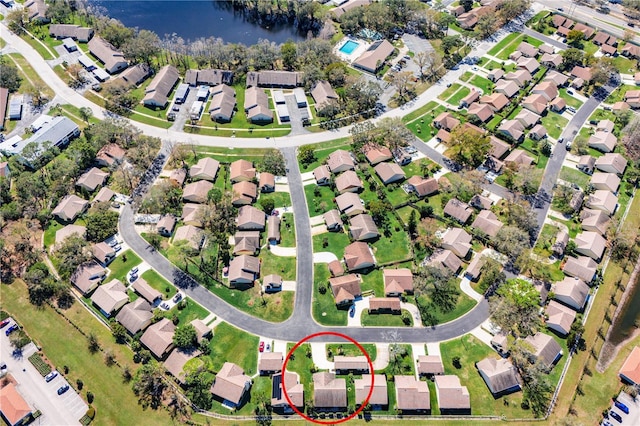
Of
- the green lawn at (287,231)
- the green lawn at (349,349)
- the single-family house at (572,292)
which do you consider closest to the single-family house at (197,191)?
the green lawn at (287,231)

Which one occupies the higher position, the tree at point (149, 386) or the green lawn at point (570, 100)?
the green lawn at point (570, 100)

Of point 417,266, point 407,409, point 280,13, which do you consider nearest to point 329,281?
point 417,266

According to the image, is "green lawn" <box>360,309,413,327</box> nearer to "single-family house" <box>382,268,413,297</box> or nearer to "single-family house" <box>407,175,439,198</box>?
"single-family house" <box>382,268,413,297</box>

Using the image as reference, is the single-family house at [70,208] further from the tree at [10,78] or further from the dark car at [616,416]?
the dark car at [616,416]

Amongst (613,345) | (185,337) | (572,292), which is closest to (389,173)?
(572,292)

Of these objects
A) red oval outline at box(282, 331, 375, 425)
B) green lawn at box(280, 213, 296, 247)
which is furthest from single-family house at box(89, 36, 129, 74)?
red oval outline at box(282, 331, 375, 425)

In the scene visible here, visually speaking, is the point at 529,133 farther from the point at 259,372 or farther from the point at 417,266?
the point at 259,372
